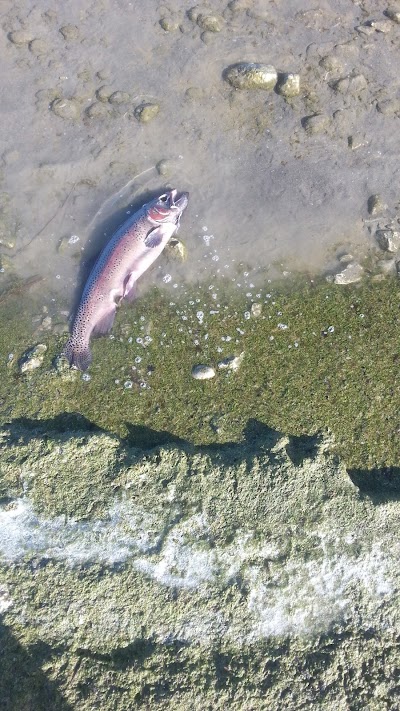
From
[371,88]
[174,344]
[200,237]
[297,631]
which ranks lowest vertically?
[297,631]

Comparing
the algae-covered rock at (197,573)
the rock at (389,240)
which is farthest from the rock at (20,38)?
the algae-covered rock at (197,573)

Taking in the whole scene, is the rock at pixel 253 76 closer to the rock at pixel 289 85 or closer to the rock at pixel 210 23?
the rock at pixel 289 85

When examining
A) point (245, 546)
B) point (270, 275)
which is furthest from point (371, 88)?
point (245, 546)

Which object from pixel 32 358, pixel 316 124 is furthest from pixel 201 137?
pixel 32 358

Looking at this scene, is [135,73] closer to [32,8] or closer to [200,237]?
[32,8]

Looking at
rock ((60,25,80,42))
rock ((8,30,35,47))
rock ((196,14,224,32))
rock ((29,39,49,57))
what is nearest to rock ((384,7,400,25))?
rock ((196,14,224,32))

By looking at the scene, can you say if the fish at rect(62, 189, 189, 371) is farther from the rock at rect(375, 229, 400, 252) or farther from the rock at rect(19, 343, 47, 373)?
the rock at rect(375, 229, 400, 252)
